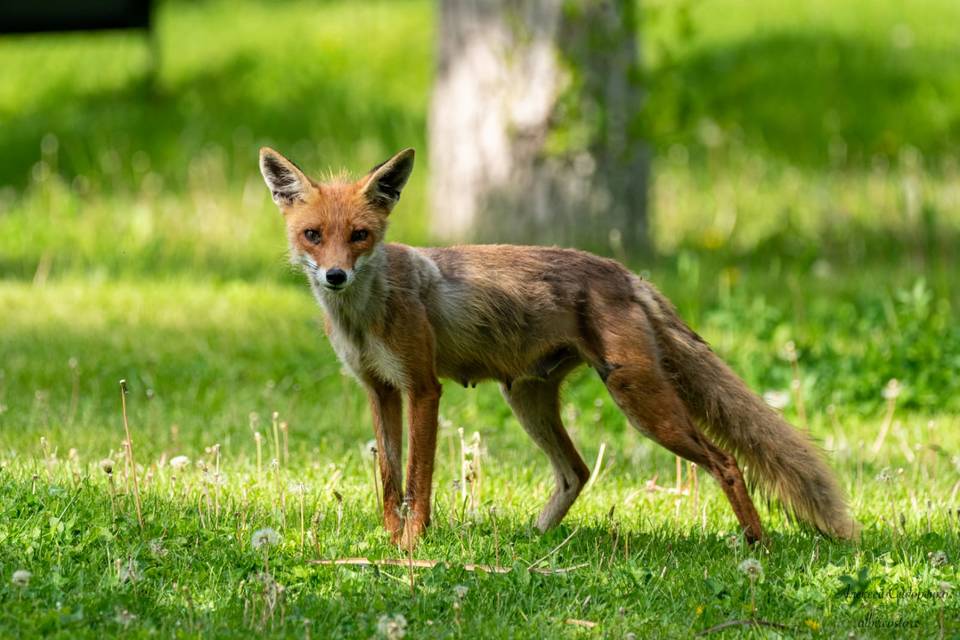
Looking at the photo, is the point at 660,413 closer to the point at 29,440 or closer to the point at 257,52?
the point at 29,440

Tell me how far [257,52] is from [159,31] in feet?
9.48

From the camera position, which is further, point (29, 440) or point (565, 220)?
point (565, 220)

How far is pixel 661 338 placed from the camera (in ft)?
19.0

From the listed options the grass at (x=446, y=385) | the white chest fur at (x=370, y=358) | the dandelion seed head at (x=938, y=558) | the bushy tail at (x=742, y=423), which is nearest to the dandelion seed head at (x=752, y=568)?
the grass at (x=446, y=385)

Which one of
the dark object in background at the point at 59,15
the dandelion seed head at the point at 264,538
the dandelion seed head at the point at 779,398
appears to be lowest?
the dandelion seed head at the point at 779,398

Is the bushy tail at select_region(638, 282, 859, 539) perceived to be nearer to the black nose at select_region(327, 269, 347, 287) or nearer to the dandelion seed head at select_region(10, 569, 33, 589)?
Answer: the black nose at select_region(327, 269, 347, 287)

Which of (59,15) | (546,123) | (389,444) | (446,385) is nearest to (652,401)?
(389,444)

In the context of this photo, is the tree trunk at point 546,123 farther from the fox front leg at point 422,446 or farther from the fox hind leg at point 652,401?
the fox front leg at point 422,446

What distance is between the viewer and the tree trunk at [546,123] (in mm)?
10352

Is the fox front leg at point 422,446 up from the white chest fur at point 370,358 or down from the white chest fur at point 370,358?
down

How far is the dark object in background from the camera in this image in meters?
15.1

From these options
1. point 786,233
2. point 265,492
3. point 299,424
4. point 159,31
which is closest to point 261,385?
point 299,424

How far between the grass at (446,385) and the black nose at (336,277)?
0.89 meters

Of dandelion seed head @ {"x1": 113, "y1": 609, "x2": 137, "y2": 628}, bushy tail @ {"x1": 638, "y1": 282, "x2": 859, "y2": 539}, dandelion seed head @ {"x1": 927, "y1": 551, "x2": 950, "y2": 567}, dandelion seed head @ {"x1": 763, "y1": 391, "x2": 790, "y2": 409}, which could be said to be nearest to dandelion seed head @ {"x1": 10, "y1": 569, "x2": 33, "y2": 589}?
dandelion seed head @ {"x1": 113, "y1": 609, "x2": 137, "y2": 628}
